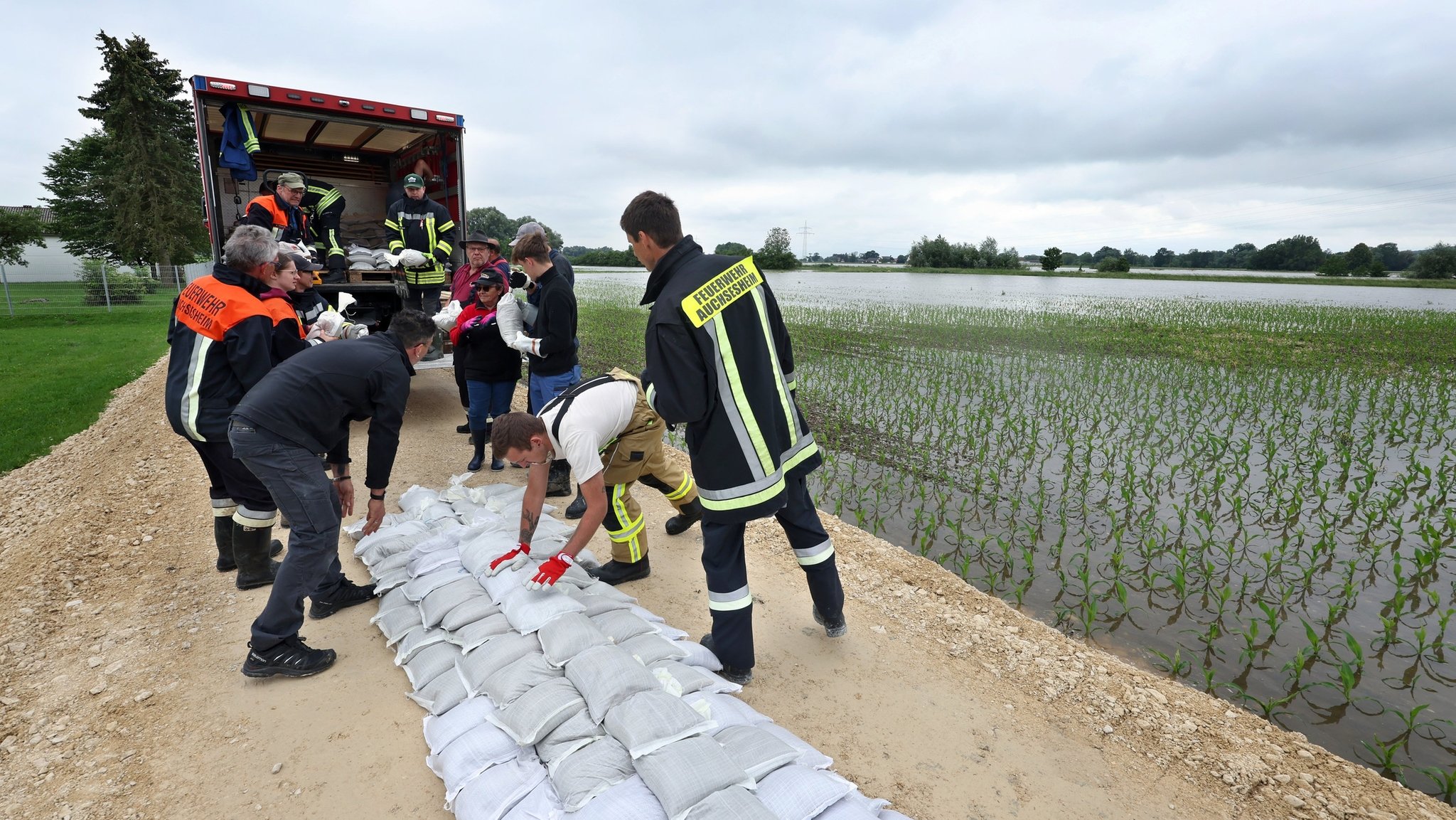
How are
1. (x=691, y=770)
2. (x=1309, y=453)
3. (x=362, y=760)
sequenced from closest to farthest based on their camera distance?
(x=691, y=770), (x=362, y=760), (x=1309, y=453)

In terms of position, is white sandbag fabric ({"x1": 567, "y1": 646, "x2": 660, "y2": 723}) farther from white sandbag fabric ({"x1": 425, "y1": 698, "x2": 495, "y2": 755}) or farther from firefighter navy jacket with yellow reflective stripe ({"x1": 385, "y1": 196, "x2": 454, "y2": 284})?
firefighter navy jacket with yellow reflective stripe ({"x1": 385, "y1": 196, "x2": 454, "y2": 284})

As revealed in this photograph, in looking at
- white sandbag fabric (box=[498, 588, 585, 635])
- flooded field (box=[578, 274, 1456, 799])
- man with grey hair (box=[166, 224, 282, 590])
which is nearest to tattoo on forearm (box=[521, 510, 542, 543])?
white sandbag fabric (box=[498, 588, 585, 635])

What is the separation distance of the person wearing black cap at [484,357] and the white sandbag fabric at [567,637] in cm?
256

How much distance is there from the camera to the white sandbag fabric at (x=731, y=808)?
159 centimetres

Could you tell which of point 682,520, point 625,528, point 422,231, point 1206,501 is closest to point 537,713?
point 625,528

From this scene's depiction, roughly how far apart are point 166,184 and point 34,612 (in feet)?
99.0

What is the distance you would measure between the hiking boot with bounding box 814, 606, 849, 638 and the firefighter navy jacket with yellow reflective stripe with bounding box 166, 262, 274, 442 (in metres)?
2.78

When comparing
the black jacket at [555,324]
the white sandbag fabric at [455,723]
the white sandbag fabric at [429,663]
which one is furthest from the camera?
the black jacket at [555,324]

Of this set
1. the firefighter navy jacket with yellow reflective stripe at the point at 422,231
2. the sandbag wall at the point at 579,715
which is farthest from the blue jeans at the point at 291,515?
the firefighter navy jacket with yellow reflective stripe at the point at 422,231

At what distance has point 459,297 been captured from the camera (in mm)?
5320

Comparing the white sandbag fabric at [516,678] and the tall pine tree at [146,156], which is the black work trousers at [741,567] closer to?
the white sandbag fabric at [516,678]

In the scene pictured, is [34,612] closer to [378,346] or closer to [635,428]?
[378,346]

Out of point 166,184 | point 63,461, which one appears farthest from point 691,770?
point 166,184

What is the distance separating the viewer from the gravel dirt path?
2.09 metres
